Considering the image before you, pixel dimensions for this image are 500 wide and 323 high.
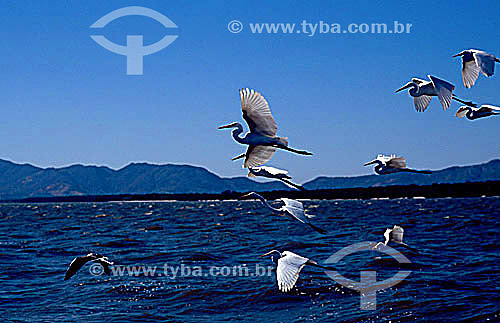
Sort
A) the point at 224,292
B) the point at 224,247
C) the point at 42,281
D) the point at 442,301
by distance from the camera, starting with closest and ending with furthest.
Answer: the point at 442,301 → the point at 224,292 → the point at 42,281 → the point at 224,247

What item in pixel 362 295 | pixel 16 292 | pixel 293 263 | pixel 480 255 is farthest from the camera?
pixel 480 255

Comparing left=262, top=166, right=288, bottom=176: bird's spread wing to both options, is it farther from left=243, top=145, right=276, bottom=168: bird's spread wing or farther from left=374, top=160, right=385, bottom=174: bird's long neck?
left=374, top=160, right=385, bottom=174: bird's long neck

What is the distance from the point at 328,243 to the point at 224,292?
44.4 feet

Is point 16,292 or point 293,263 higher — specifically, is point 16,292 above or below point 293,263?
below

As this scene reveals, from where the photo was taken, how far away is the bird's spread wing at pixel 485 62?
37.6 ft

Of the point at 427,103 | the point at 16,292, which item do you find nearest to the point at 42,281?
the point at 16,292

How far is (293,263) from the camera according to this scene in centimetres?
1262

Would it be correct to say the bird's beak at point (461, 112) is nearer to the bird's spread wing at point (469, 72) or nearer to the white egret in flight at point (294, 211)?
the bird's spread wing at point (469, 72)

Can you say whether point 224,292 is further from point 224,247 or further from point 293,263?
point 224,247

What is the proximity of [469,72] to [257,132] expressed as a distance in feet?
16.3

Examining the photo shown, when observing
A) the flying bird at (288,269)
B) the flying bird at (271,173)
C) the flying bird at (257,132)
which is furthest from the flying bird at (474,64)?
the flying bird at (288,269)

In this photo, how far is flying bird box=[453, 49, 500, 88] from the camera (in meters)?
11.6

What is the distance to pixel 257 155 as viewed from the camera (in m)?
13.3

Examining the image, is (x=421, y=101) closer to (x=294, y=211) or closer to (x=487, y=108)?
(x=487, y=108)
